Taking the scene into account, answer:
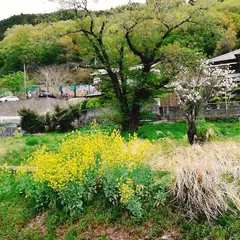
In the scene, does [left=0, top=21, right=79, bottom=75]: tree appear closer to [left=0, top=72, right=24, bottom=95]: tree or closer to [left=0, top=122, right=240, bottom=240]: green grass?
[left=0, top=72, right=24, bottom=95]: tree

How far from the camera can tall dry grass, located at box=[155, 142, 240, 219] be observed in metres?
5.95

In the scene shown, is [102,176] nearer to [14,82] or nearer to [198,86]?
[198,86]

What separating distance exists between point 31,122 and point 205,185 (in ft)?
52.7

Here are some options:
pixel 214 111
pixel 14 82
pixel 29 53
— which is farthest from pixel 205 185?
pixel 29 53

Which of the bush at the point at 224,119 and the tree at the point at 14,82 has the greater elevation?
the tree at the point at 14,82

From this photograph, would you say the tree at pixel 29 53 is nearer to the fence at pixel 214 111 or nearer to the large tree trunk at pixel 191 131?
the fence at pixel 214 111

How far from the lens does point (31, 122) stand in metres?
21.0

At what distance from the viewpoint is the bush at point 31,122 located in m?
20.9

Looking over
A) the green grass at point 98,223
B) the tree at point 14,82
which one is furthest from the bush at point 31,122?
the tree at point 14,82

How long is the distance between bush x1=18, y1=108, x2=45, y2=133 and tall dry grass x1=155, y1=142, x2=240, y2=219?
49.1 feet

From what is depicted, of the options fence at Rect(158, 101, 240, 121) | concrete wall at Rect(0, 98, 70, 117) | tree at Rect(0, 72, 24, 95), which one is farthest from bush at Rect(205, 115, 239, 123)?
tree at Rect(0, 72, 24, 95)

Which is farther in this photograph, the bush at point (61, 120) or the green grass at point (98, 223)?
the bush at point (61, 120)

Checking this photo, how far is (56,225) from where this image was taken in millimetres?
6727

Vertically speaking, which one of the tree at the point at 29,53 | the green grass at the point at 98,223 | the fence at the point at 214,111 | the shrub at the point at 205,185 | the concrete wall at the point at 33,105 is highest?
the tree at the point at 29,53
